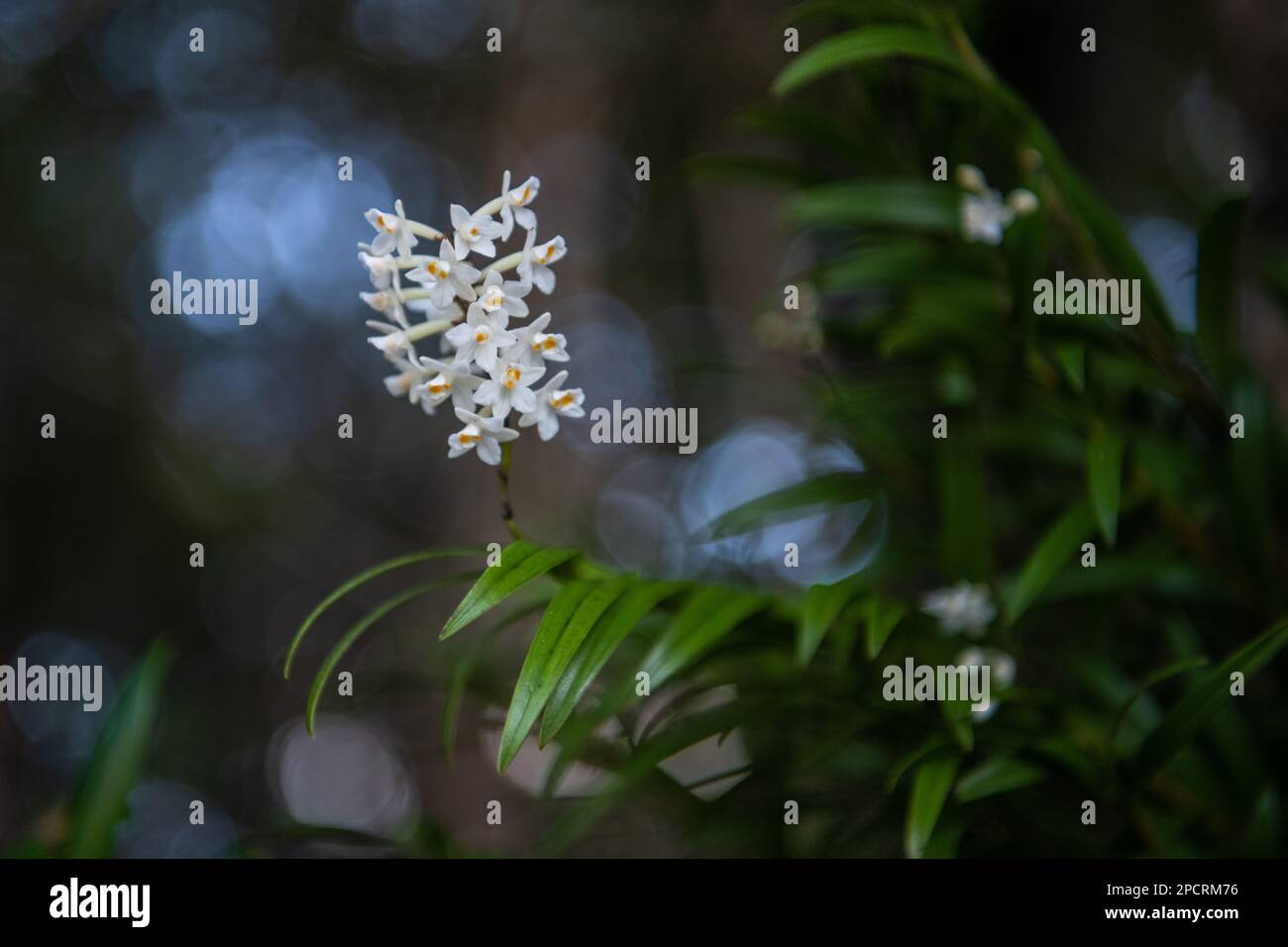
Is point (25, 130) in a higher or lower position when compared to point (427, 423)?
higher

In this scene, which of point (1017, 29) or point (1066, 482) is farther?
point (1017, 29)

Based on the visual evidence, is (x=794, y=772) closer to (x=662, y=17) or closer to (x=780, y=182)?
(x=780, y=182)

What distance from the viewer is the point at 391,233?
93 centimetres

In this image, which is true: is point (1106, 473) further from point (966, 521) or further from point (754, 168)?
point (754, 168)

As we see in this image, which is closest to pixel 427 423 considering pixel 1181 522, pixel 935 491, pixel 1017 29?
pixel 1017 29

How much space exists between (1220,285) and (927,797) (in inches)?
33.9

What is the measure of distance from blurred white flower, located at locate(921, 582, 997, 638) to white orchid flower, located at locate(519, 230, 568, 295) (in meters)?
0.78

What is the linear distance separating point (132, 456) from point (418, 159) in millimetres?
2079

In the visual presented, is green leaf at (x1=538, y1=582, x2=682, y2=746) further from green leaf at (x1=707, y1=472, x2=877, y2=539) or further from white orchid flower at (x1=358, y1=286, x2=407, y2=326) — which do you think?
green leaf at (x1=707, y1=472, x2=877, y2=539)

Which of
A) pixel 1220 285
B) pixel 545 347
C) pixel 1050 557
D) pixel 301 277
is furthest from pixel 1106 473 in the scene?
pixel 301 277

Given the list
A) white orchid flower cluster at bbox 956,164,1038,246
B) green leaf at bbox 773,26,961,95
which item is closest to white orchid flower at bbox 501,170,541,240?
green leaf at bbox 773,26,961,95

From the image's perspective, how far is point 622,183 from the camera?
4.60m

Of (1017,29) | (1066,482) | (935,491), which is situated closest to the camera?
(935,491)

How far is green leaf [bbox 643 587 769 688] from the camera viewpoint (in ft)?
3.13
